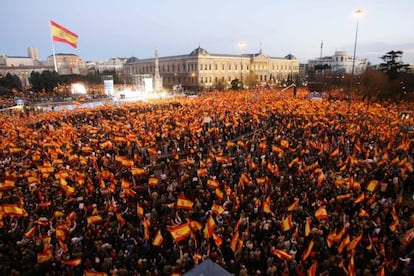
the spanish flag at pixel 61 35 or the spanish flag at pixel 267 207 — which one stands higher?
the spanish flag at pixel 61 35

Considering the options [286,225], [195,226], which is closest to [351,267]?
[286,225]

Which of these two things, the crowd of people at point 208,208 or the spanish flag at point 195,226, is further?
the spanish flag at point 195,226

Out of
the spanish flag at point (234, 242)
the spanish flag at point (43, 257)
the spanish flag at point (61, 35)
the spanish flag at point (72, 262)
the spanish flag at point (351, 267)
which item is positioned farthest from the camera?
the spanish flag at point (61, 35)

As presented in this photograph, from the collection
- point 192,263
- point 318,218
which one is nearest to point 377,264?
point 318,218

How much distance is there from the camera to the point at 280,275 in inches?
281

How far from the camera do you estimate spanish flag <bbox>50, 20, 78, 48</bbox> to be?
42.3m

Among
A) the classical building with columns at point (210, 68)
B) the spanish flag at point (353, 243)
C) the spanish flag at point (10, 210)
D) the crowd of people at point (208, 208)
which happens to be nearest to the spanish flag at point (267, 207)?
the crowd of people at point (208, 208)

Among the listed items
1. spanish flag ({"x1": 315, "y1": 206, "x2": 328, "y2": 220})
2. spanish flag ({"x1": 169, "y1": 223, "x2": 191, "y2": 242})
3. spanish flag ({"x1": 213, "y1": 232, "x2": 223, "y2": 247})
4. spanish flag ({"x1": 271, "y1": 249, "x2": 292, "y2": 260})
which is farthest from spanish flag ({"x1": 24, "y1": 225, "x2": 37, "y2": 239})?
spanish flag ({"x1": 315, "y1": 206, "x2": 328, "y2": 220})

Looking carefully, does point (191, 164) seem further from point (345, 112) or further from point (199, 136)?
point (345, 112)

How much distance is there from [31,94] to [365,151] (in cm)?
5394

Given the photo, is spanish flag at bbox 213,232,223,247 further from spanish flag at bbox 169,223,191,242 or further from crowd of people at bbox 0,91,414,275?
spanish flag at bbox 169,223,191,242

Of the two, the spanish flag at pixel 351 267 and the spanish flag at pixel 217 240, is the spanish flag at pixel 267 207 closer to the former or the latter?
the spanish flag at pixel 217 240

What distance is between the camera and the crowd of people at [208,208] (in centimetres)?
749

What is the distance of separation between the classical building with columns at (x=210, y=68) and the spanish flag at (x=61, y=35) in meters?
23.5
